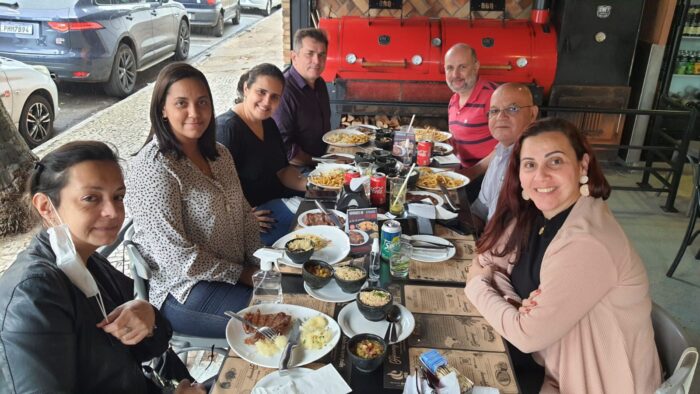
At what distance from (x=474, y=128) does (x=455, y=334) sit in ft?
7.63

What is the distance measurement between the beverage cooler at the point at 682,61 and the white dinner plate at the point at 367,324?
175 inches

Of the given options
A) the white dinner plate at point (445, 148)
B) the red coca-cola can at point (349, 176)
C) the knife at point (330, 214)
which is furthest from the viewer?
the white dinner plate at point (445, 148)

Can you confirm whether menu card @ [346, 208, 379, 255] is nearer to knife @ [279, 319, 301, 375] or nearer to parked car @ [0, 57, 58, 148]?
knife @ [279, 319, 301, 375]

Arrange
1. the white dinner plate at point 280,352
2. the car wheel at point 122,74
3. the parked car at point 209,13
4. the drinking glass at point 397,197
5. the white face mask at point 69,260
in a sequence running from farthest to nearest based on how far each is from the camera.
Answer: the parked car at point 209,13, the car wheel at point 122,74, the drinking glass at point 397,197, the white dinner plate at point 280,352, the white face mask at point 69,260

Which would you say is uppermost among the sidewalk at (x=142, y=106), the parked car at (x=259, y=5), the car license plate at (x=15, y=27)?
the parked car at (x=259, y=5)

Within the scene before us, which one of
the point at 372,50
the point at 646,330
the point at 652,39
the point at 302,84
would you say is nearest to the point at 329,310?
the point at 646,330

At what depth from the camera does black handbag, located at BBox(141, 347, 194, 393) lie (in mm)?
1703

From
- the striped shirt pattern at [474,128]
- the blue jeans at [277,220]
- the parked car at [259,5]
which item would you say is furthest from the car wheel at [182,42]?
the blue jeans at [277,220]

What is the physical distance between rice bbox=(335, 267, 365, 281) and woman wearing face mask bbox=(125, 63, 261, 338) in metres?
0.49

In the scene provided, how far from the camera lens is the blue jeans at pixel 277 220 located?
113 inches

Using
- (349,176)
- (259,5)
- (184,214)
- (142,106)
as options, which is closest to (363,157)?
(349,176)

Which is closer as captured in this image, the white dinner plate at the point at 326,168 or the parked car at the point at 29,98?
the white dinner plate at the point at 326,168

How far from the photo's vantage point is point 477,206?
309cm

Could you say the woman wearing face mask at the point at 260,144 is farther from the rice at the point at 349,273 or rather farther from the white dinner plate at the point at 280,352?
the white dinner plate at the point at 280,352
